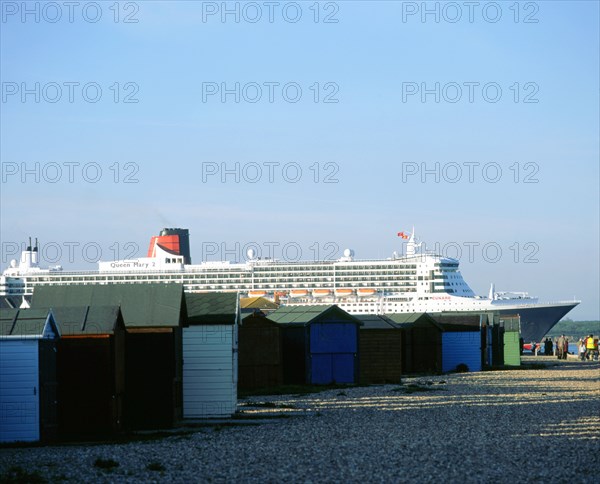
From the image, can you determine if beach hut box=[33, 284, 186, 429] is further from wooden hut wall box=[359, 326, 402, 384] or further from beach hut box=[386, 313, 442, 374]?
beach hut box=[386, 313, 442, 374]

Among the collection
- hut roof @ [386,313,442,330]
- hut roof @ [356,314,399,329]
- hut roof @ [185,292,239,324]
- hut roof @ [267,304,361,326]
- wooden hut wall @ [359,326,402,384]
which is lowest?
wooden hut wall @ [359,326,402,384]

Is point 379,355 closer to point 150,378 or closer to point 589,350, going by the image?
point 150,378

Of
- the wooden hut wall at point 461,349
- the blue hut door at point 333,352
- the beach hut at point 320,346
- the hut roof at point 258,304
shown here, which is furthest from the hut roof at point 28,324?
the hut roof at point 258,304

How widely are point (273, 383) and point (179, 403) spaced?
11.8 meters

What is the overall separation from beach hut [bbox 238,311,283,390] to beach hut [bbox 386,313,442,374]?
12375mm

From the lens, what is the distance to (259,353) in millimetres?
34406

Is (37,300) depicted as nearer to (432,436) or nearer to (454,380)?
(432,436)

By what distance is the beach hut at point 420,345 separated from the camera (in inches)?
1833

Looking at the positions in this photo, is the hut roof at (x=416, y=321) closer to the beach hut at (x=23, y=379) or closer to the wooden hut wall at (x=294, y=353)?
the wooden hut wall at (x=294, y=353)

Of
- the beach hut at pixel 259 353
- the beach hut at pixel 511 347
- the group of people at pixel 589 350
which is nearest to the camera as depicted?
the beach hut at pixel 259 353

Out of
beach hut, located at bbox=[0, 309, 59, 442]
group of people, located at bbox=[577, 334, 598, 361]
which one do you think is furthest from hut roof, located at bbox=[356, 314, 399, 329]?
group of people, located at bbox=[577, 334, 598, 361]

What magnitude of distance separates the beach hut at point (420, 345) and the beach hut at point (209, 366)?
22.6 meters

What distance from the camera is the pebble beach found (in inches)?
591

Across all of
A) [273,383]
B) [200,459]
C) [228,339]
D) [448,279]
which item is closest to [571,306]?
[448,279]
